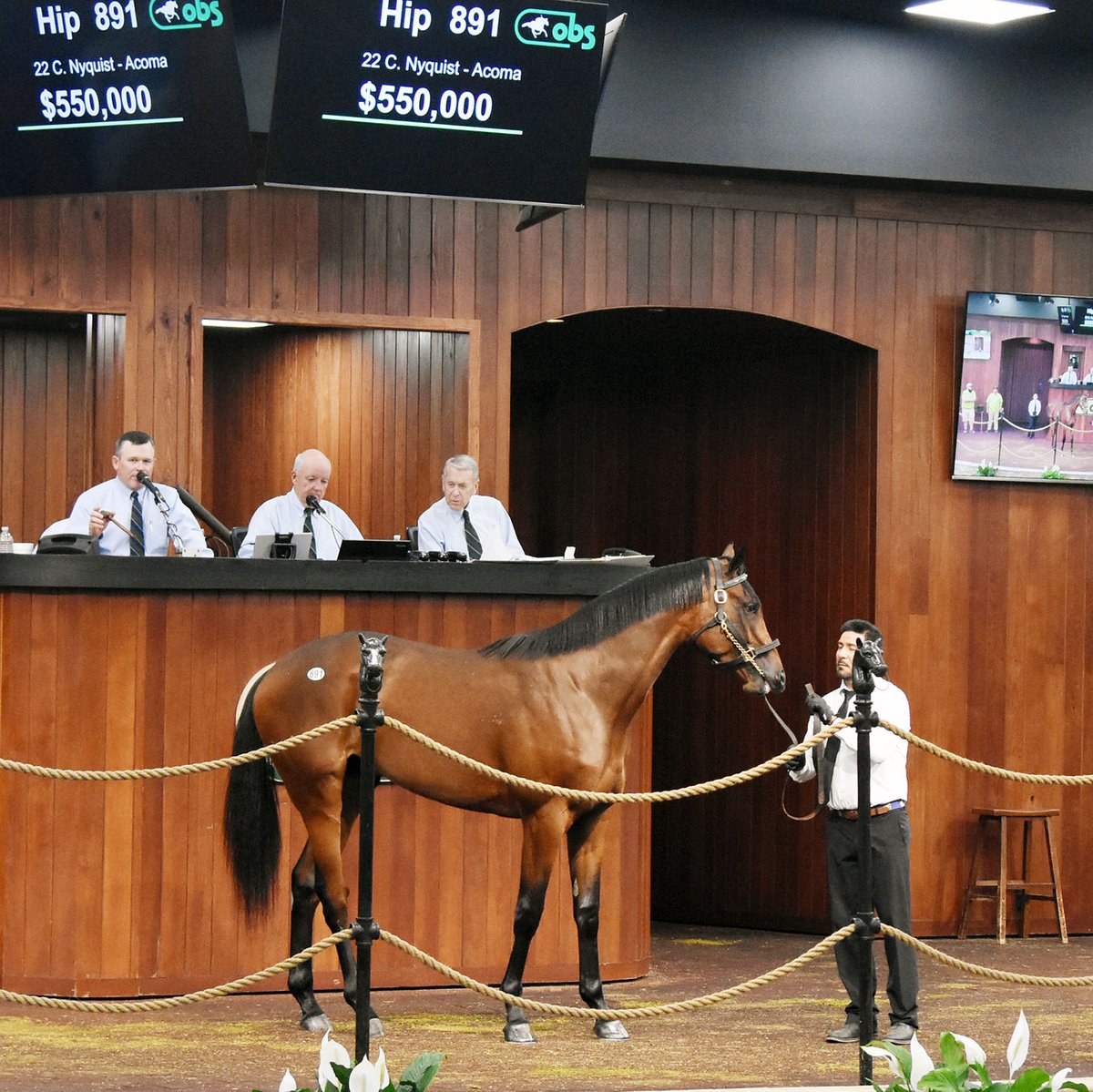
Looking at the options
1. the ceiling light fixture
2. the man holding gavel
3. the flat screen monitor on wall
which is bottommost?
the man holding gavel

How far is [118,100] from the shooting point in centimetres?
697

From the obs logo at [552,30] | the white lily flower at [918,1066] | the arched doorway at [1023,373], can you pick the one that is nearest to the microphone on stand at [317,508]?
the obs logo at [552,30]

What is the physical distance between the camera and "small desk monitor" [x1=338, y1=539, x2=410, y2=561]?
21.8 ft

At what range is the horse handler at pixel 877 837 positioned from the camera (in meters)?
5.58

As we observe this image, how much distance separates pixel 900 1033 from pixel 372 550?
249 centimetres

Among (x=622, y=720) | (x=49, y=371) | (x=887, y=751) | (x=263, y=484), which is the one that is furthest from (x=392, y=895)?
(x=49, y=371)

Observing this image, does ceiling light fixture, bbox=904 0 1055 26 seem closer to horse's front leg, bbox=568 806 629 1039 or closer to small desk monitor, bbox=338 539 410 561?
small desk monitor, bbox=338 539 410 561

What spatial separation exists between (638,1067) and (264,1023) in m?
1.35

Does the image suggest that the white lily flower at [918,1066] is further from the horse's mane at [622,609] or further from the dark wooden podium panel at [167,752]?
the dark wooden podium panel at [167,752]

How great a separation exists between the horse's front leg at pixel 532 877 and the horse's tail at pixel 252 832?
0.79 meters

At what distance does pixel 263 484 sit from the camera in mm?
9633

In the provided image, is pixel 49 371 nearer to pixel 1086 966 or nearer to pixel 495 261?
pixel 495 261

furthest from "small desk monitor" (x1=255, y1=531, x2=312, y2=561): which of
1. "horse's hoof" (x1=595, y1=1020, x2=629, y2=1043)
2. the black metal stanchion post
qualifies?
the black metal stanchion post

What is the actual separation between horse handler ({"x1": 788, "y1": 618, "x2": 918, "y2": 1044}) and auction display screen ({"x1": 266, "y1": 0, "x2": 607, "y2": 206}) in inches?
96.8
